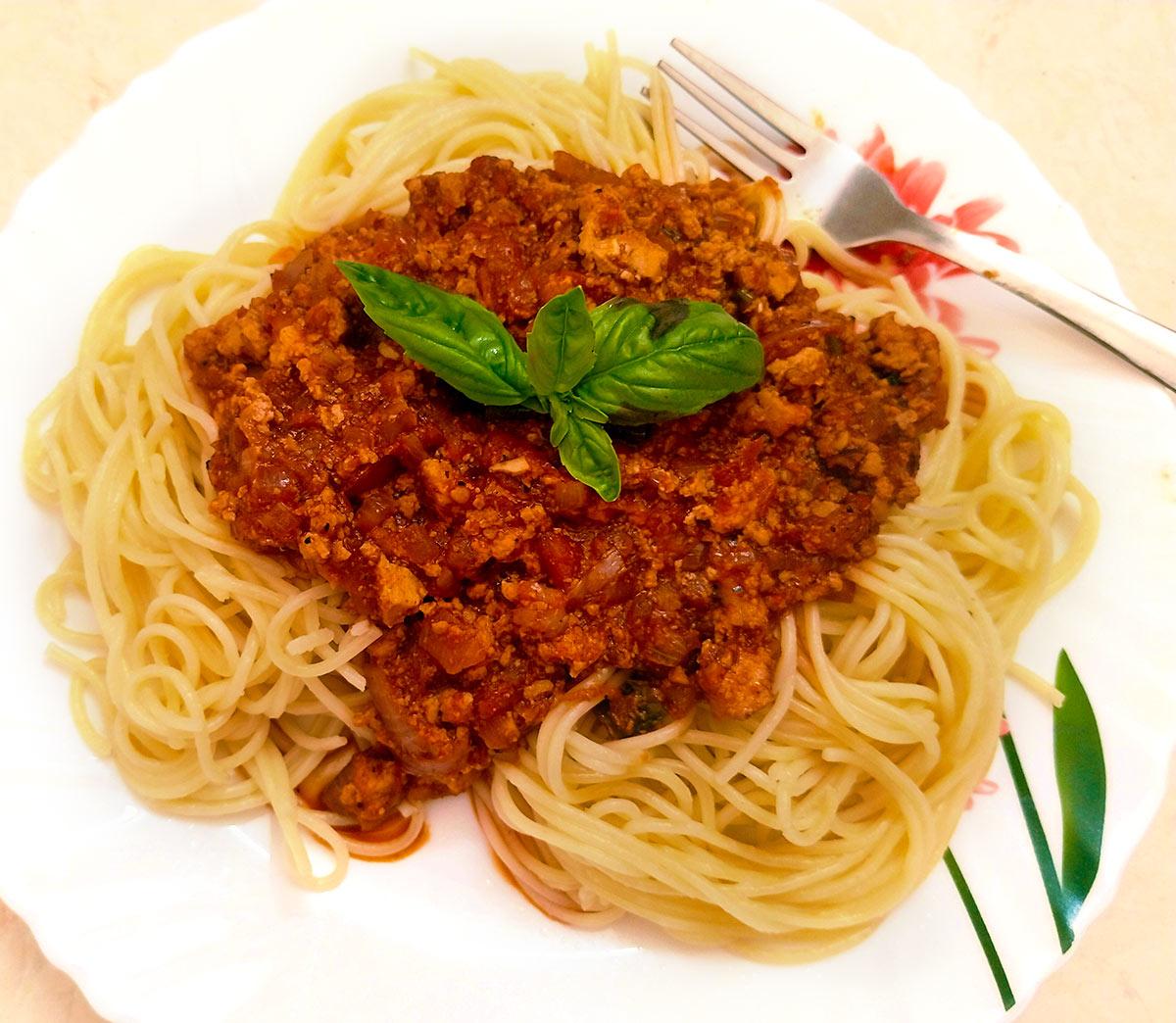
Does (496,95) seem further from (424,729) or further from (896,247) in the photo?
(424,729)

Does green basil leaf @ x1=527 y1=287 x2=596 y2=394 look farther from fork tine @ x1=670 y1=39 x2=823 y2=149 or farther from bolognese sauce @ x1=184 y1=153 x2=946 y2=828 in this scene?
fork tine @ x1=670 y1=39 x2=823 y2=149

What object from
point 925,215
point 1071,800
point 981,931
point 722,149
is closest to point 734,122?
point 722,149

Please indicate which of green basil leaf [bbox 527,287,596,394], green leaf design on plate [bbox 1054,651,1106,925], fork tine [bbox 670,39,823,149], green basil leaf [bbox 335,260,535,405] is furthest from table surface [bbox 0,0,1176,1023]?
green basil leaf [bbox 527,287,596,394]

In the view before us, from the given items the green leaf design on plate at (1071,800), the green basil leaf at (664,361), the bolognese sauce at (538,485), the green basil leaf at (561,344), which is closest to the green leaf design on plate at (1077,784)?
the green leaf design on plate at (1071,800)

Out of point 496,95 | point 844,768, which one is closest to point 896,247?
point 496,95

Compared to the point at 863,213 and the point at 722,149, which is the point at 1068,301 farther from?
the point at 722,149
